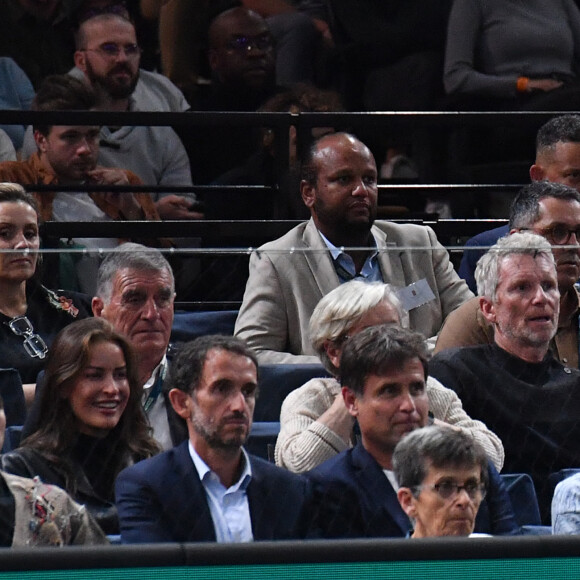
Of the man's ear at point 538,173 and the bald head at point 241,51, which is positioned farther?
Answer: the bald head at point 241,51

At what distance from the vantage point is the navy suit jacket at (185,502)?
2893 millimetres

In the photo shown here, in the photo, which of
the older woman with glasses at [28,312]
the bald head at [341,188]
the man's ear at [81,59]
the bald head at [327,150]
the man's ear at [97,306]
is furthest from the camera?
the man's ear at [81,59]

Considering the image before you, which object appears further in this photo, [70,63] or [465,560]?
[70,63]

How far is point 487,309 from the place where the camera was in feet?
12.7

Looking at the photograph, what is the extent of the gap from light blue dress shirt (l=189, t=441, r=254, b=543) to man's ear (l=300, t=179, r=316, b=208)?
1.70 m

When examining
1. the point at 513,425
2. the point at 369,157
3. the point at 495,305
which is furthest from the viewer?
the point at 369,157

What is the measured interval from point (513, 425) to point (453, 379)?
21cm

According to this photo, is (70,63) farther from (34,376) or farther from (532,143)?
(34,376)

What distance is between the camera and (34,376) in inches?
135

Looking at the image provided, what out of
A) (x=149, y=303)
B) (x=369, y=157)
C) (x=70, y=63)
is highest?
(x=70, y=63)

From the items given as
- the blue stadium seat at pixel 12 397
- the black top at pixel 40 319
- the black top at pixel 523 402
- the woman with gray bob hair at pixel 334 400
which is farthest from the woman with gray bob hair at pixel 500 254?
the blue stadium seat at pixel 12 397

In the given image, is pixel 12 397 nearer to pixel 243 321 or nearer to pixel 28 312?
pixel 28 312

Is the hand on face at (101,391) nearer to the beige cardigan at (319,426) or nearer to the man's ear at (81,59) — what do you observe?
the beige cardigan at (319,426)

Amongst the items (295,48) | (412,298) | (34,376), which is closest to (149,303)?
(34,376)
